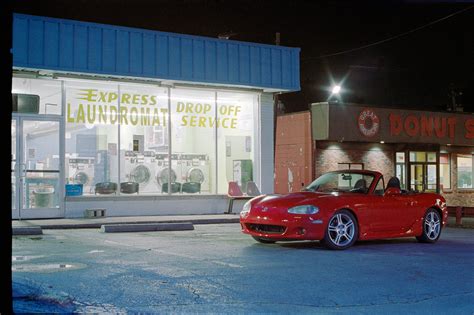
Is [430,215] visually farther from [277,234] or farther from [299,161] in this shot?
[299,161]

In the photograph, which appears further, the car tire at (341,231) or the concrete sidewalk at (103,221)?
the concrete sidewalk at (103,221)

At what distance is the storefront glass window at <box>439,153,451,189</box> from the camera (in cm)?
3634

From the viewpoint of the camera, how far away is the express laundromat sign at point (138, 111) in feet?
61.2

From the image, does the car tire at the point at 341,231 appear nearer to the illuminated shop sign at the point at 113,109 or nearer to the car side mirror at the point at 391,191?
the car side mirror at the point at 391,191

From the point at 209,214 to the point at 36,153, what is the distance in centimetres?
590

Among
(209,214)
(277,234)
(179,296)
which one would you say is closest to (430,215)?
(277,234)

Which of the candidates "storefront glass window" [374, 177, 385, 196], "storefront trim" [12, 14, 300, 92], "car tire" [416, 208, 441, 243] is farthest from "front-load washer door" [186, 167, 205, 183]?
"storefront glass window" [374, 177, 385, 196]

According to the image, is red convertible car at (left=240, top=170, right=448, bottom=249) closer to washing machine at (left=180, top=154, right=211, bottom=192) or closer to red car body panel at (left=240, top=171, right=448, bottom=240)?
red car body panel at (left=240, top=171, right=448, bottom=240)

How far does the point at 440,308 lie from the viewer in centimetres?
670

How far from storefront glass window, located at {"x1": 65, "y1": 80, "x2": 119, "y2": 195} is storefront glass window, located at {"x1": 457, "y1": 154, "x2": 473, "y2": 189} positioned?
81.2ft

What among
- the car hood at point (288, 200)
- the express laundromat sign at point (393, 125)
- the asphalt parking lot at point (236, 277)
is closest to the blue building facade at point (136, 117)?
the asphalt parking lot at point (236, 277)

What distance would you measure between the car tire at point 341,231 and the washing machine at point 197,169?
9853mm

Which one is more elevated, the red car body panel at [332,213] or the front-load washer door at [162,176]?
the front-load washer door at [162,176]

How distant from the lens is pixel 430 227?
12.9 meters
